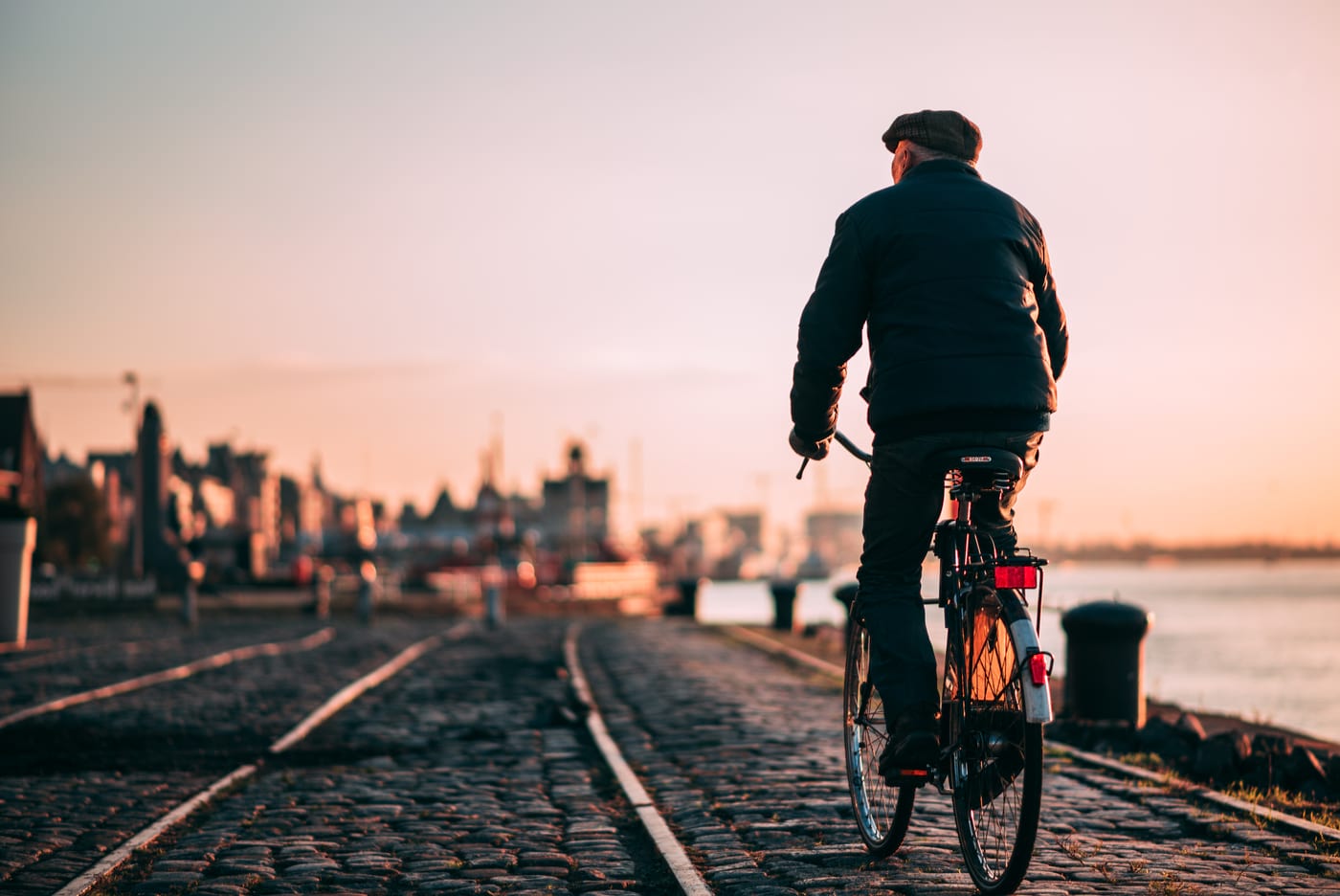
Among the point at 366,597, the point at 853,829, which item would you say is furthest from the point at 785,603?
the point at 853,829

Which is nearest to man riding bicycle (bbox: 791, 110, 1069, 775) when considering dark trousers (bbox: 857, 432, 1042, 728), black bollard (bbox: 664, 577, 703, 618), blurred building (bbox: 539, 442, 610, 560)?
dark trousers (bbox: 857, 432, 1042, 728)

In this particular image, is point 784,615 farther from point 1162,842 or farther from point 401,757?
point 1162,842

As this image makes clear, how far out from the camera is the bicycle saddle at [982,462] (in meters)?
4.22

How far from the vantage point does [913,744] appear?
4.43 meters

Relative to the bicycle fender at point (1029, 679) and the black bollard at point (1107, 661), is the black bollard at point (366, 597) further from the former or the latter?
the bicycle fender at point (1029, 679)

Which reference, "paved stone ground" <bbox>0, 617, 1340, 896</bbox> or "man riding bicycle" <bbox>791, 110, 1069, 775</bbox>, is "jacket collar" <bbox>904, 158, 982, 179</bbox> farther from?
"paved stone ground" <bbox>0, 617, 1340, 896</bbox>

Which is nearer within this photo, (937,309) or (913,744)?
(937,309)

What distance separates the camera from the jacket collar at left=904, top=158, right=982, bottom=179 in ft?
15.1

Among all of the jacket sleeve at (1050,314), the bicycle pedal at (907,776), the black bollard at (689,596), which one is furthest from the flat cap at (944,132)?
the black bollard at (689,596)

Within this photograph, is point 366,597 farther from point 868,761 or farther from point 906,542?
point 906,542

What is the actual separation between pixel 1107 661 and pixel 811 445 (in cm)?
539

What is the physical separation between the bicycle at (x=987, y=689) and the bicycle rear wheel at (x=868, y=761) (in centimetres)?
10

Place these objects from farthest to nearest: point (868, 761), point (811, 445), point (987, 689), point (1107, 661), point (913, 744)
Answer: point (1107, 661), point (868, 761), point (811, 445), point (913, 744), point (987, 689)

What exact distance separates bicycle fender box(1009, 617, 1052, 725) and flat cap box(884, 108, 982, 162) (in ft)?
5.27
